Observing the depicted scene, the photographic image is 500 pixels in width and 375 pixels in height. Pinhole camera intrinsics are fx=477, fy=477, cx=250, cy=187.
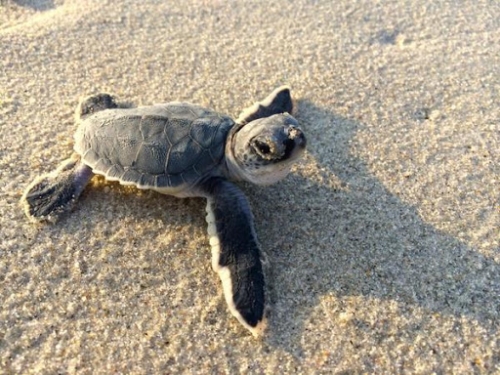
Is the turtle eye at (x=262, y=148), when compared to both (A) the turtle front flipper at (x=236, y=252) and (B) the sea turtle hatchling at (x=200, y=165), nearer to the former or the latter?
(B) the sea turtle hatchling at (x=200, y=165)

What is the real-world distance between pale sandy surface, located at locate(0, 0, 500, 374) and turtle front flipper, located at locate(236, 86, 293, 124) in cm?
13

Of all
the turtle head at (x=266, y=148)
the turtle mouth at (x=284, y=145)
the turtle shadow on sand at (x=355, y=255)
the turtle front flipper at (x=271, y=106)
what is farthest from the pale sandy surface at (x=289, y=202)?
the turtle mouth at (x=284, y=145)

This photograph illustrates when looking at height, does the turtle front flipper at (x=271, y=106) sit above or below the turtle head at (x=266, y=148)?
below

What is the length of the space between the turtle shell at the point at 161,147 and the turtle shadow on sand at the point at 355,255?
326 millimetres

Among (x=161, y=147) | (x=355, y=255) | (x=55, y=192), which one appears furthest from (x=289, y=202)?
(x=55, y=192)

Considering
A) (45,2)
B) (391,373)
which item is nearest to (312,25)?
(45,2)

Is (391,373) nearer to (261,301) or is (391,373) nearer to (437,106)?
(261,301)

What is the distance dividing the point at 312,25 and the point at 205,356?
2157 mm

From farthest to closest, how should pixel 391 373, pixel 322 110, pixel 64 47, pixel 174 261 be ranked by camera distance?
1. pixel 64 47
2. pixel 322 110
3. pixel 174 261
4. pixel 391 373

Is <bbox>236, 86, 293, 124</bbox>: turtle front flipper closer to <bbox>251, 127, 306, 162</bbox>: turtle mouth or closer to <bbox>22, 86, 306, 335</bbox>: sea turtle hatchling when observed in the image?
<bbox>22, 86, 306, 335</bbox>: sea turtle hatchling

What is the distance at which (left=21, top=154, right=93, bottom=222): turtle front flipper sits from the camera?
198 centimetres

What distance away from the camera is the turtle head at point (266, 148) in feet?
5.73

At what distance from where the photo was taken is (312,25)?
9.77 ft

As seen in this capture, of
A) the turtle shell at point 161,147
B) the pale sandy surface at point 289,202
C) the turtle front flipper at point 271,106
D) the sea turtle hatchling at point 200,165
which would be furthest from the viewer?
the turtle front flipper at point 271,106
